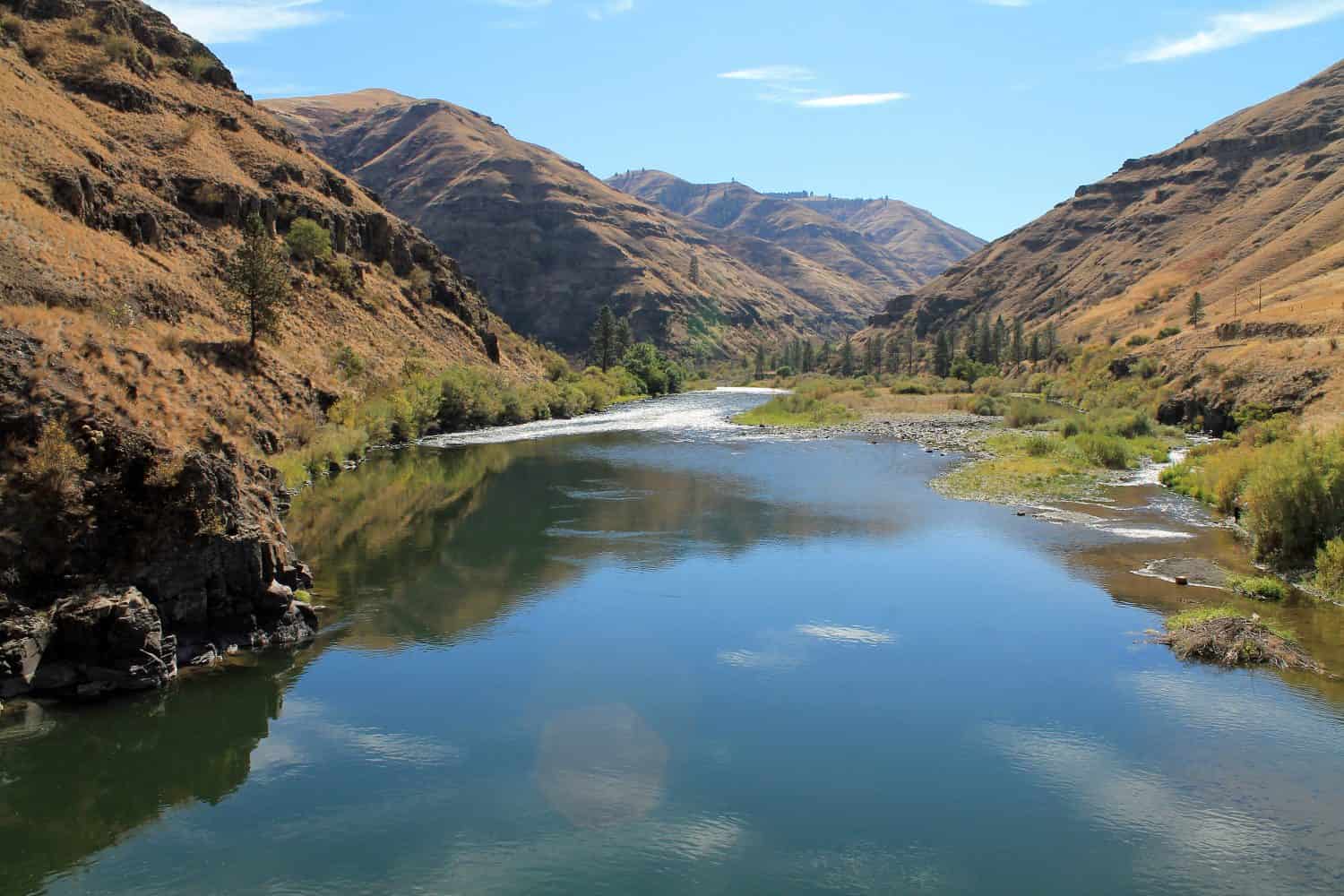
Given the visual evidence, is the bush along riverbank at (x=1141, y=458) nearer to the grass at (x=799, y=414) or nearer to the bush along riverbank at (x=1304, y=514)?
the bush along riverbank at (x=1304, y=514)

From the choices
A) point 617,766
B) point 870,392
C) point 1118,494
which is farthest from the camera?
point 870,392

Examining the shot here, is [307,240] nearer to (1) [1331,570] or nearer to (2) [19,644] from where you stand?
(2) [19,644]

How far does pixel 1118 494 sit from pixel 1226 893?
111 feet

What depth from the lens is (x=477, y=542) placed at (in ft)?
120

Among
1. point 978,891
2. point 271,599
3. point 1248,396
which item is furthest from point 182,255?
point 1248,396

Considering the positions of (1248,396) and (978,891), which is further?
(1248,396)

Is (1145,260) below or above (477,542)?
above

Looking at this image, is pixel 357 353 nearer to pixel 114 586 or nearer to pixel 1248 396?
pixel 114 586

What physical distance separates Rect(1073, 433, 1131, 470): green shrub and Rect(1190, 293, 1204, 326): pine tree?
5427cm

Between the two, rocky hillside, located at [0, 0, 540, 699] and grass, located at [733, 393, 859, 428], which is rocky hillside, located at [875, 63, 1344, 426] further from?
rocky hillside, located at [0, 0, 540, 699]

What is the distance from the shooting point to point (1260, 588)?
27.1 metres

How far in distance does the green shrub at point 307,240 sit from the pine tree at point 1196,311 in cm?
8853

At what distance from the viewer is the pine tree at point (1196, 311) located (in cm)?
9934

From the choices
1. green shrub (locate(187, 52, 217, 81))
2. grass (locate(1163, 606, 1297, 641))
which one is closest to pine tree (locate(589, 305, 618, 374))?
green shrub (locate(187, 52, 217, 81))
